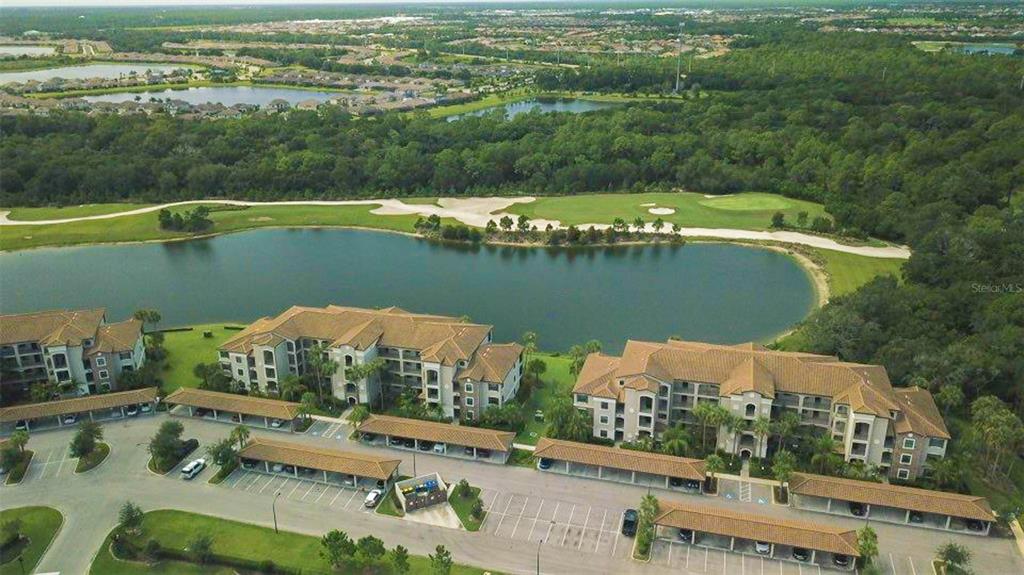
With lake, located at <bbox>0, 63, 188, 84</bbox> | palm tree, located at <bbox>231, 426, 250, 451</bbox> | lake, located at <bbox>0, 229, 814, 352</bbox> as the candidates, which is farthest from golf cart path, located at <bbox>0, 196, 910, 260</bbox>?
lake, located at <bbox>0, 63, 188, 84</bbox>

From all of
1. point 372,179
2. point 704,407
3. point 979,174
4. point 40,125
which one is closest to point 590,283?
point 704,407

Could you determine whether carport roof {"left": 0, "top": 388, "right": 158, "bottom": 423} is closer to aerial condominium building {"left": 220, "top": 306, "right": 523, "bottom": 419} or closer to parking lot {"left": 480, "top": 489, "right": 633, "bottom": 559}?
aerial condominium building {"left": 220, "top": 306, "right": 523, "bottom": 419}

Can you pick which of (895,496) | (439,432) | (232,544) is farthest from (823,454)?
(232,544)

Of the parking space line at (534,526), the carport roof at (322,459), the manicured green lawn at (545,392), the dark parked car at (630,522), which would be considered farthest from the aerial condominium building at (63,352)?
the dark parked car at (630,522)

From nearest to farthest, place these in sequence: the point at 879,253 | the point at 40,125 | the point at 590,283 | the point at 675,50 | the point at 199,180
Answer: the point at 590,283 < the point at 879,253 < the point at 199,180 < the point at 40,125 < the point at 675,50

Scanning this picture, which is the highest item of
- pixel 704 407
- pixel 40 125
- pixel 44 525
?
pixel 40 125

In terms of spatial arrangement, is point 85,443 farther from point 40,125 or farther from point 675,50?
point 675,50

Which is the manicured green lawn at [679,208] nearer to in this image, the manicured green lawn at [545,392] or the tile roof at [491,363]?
the manicured green lawn at [545,392]
